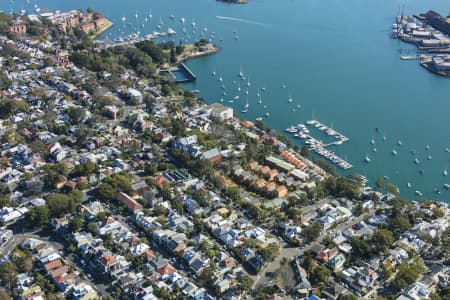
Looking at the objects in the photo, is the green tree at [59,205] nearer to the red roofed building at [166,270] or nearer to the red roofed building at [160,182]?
the red roofed building at [160,182]

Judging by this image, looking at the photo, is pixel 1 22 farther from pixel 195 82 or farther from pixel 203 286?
pixel 203 286

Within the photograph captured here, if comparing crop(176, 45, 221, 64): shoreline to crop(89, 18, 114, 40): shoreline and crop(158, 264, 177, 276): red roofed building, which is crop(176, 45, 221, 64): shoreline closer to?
crop(89, 18, 114, 40): shoreline

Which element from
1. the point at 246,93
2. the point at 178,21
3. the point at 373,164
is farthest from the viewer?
the point at 178,21

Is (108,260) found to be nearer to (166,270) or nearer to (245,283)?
(166,270)

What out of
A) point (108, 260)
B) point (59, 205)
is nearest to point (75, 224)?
point (59, 205)

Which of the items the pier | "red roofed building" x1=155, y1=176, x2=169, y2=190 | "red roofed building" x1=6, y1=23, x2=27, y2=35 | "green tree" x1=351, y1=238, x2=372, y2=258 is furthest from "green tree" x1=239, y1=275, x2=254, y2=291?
"red roofed building" x1=6, y1=23, x2=27, y2=35

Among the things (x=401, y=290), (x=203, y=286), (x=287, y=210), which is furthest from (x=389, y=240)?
(x=203, y=286)
